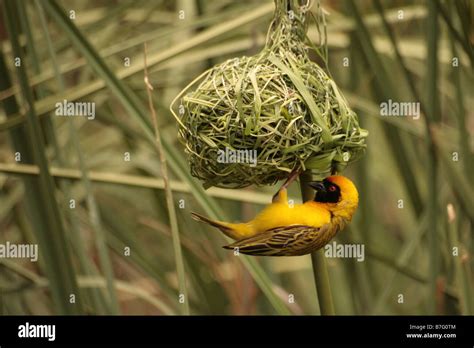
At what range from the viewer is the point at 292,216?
133 centimetres

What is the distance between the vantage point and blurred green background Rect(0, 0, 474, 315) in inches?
60.8

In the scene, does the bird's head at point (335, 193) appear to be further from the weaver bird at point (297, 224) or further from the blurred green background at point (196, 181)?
the blurred green background at point (196, 181)

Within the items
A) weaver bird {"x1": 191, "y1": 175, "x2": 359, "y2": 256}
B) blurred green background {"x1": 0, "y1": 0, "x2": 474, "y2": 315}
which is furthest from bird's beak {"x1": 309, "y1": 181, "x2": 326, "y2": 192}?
blurred green background {"x1": 0, "y1": 0, "x2": 474, "y2": 315}

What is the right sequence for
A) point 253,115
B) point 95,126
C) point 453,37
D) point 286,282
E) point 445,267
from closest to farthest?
point 253,115 → point 453,37 → point 445,267 → point 286,282 → point 95,126

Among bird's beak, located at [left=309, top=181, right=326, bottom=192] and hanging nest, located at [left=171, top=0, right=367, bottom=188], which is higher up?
hanging nest, located at [left=171, top=0, right=367, bottom=188]

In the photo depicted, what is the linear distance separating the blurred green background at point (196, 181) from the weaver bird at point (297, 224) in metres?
0.12

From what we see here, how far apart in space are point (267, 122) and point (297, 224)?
19 cm

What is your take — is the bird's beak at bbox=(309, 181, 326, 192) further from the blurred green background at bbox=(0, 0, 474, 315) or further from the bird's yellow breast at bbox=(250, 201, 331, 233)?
the blurred green background at bbox=(0, 0, 474, 315)

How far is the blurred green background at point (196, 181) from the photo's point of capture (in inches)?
60.8

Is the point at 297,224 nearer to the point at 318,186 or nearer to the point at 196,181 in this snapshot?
the point at 318,186

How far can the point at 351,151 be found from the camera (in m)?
1.41
